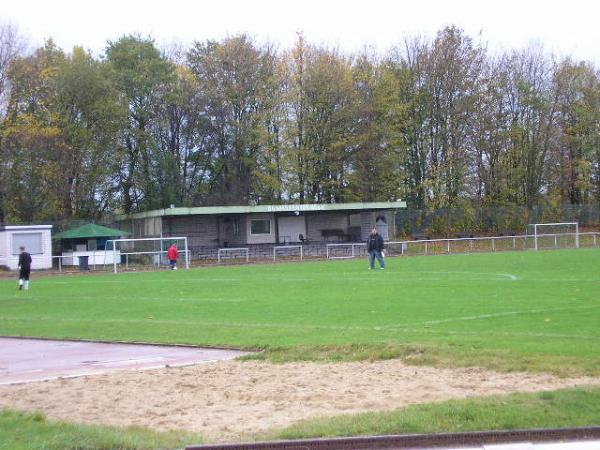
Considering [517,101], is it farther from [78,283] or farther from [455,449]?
[455,449]

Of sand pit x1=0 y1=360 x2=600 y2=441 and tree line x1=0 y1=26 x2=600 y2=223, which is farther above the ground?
tree line x1=0 y1=26 x2=600 y2=223

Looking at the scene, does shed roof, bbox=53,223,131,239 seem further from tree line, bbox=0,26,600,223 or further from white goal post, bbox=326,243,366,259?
white goal post, bbox=326,243,366,259

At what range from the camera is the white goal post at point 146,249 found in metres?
48.6

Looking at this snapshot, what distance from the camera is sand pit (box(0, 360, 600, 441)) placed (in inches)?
333

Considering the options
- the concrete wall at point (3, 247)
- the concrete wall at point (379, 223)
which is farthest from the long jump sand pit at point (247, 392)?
the concrete wall at point (379, 223)

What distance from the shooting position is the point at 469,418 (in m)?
7.77

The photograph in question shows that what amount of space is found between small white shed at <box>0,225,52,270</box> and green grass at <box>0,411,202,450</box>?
4378 cm

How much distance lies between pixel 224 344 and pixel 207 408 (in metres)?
5.37

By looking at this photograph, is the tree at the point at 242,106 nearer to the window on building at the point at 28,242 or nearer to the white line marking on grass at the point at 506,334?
the window on building at the point at 28,242

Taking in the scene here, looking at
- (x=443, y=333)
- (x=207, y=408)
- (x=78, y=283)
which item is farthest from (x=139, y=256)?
(x=207, y=408)

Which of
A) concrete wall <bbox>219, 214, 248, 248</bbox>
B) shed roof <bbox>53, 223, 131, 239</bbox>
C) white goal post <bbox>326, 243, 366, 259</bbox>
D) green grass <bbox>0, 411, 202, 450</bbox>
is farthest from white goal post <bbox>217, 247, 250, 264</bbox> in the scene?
green grass <bbox>0, 411, 202, 450</bbox>

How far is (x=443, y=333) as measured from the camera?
14094mm

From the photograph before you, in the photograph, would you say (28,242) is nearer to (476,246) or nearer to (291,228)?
(291,228)

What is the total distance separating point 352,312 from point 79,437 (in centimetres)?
1146
